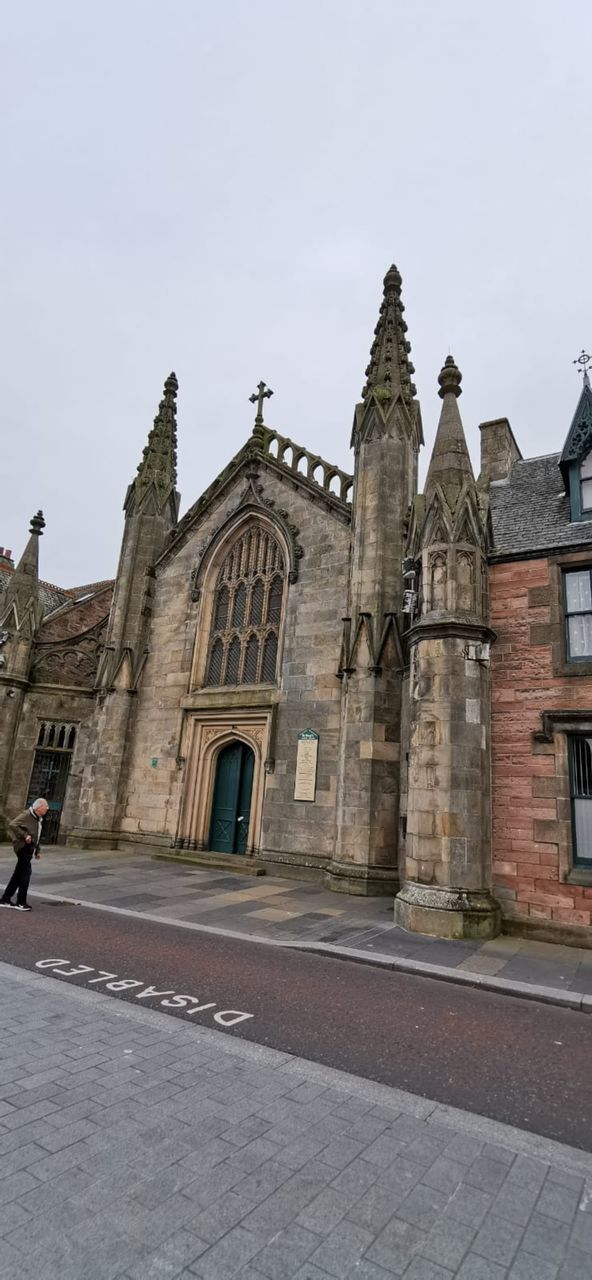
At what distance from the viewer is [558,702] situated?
10.6m

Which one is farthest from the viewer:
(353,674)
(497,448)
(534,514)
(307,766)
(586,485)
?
(497,448)

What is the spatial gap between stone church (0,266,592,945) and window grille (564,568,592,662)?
4 centimetres

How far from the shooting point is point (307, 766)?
1570 centimetres

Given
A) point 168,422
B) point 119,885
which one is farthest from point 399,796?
point 168,422

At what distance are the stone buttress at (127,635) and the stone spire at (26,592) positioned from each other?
279cm

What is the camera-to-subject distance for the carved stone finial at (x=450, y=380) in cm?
1303

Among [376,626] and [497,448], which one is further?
[497,448]

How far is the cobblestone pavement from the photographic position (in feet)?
8.87

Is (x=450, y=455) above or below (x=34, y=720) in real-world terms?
above

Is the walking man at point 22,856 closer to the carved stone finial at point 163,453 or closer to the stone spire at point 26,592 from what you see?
the stone spire at point 26,592

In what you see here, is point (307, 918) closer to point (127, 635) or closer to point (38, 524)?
point (127, 635)

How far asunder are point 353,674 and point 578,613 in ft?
17.2

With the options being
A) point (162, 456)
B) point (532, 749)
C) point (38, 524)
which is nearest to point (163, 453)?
point (162, 456)

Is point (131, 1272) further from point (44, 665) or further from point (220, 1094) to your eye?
point (44, 665)
